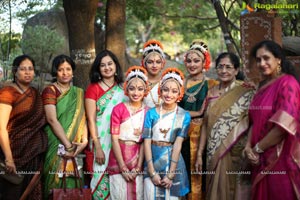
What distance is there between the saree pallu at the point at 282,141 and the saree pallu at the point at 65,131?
1713 mm

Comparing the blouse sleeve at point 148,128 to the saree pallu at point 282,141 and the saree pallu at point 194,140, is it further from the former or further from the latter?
the saree pallu at point 282,141

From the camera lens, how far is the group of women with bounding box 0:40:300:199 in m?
4.44

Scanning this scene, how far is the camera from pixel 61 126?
15.4 ft

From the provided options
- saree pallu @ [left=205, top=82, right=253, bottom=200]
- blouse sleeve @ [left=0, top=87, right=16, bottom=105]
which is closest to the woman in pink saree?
saree pallu @ [left=205, top=82, right=253, bottom=200]

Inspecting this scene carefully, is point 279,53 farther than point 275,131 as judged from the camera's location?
Yes

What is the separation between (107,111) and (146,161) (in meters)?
0.67

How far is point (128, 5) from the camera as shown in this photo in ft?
30.6

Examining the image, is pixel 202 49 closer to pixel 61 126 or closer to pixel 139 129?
pixel 139 129

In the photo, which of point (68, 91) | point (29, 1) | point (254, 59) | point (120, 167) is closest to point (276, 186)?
point (254, 59)

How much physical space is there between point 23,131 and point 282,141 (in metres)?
2.35

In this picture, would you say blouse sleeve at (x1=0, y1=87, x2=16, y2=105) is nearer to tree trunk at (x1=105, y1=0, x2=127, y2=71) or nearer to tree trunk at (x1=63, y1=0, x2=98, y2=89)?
tree trunk at (x1=63, y1=0, x2=98, y2=89)

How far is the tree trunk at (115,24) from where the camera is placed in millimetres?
7561

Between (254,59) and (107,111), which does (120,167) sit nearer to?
(107,111)

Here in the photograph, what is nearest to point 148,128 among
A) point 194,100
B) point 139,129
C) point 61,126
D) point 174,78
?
point 139,129
